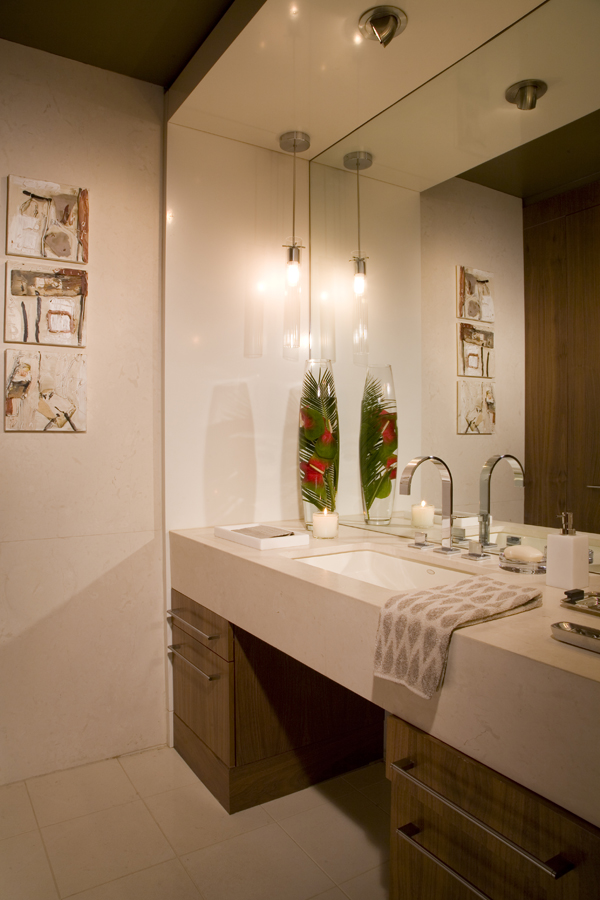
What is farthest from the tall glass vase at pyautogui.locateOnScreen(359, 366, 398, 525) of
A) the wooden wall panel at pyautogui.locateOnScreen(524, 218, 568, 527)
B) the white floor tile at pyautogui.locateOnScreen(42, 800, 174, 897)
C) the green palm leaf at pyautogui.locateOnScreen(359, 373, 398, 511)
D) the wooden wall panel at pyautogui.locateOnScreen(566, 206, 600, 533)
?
the white floor tile at pyautogui.locateOnScreen(42, 800, 174, 897)

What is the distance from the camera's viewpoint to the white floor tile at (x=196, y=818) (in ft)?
5.64

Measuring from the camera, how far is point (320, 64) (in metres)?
1.79

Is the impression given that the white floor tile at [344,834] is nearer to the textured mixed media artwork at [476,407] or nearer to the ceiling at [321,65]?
the textured mixed media artwork at [476,407]

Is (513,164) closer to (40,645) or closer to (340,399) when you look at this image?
(340,399)

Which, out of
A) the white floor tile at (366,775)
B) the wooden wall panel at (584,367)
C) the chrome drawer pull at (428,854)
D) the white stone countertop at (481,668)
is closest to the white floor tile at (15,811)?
the white stone countertop at (481,668)

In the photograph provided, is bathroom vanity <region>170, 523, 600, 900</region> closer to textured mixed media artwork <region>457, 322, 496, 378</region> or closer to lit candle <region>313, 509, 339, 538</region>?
lit candle <region>313, 509, 339, 538</region>

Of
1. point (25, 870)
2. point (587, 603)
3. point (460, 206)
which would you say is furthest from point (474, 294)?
point (25, 870)

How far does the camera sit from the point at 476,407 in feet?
5.63

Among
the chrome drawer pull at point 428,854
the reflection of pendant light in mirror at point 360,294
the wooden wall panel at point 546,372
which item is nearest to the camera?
the chrome drawer pull at point 428,854

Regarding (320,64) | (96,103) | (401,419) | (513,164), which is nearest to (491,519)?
(401,419)

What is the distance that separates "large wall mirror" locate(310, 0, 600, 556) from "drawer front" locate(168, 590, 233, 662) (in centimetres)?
76

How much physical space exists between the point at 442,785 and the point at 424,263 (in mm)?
1469

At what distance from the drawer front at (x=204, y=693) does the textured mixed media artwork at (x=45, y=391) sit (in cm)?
84

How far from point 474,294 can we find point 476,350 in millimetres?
153
